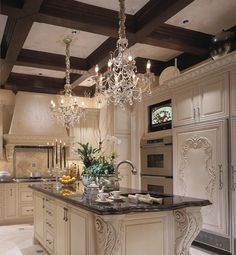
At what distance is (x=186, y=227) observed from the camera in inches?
103

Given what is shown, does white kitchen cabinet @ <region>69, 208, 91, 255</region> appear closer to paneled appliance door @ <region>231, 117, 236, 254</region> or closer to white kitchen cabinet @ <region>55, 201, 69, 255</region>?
white kitchen cabinet @ <region>55, 201, 69, 255</region>

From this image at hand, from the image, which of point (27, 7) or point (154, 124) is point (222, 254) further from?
point (27, 7)

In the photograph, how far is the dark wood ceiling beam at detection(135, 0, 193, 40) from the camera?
319 centimetres

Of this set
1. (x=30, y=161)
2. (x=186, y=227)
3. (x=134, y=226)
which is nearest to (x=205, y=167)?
(x=186, y=227)

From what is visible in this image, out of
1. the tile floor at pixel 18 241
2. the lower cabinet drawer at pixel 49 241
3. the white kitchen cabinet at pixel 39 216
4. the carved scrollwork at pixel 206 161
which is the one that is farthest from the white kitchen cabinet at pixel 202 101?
Answer: the tile floor at pixel 18 241

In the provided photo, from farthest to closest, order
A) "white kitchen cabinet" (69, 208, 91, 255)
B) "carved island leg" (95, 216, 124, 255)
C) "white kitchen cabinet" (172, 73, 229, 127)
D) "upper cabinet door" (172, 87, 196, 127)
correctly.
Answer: "upper cabinet door" (172, 87, 196, 127), "white kitchen cabinet" (172, 73, 229, 127), "white kitchen cabinet" (69, 208, 91, 255), "carved island leg" (95, 216, 124, 255)

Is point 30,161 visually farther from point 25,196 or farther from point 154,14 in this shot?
point 154,14

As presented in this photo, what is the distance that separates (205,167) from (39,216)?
251 centimetres

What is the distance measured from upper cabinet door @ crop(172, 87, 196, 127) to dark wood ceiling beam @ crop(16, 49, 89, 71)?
6.13 feet

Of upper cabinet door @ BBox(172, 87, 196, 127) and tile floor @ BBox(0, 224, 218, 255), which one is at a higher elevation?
upper cabinet door @ BBox(172, 87, 196, 127)

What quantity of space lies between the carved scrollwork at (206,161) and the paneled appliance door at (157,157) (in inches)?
12.9

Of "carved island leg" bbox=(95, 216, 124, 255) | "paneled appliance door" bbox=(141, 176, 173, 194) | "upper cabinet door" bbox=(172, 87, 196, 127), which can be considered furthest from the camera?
"paneled appliance door" bbox=(141, 176, 173, 194)

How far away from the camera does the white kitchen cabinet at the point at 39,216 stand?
4.16m

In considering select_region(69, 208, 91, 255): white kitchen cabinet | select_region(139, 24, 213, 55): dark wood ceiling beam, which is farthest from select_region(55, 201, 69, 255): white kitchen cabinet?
select_region(139, 24, 213, 55): dark wood ceiling beam
